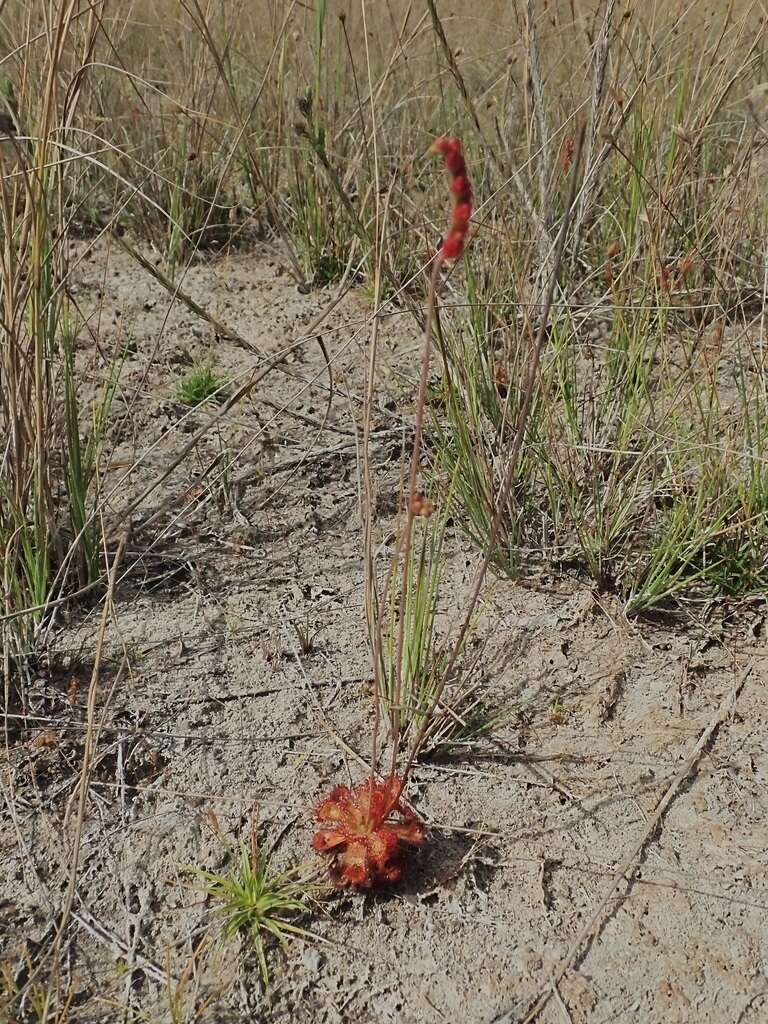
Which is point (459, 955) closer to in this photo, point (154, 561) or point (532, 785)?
point (532, 785)

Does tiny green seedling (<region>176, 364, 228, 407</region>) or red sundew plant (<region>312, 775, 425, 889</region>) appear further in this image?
tiny green seedling (<region>176, 364, 228, 407</region>)

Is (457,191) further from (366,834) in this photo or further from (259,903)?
(259,903)

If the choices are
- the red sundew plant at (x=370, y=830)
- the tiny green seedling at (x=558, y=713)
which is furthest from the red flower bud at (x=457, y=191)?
the tiny green seedling at (x=558, y=713)

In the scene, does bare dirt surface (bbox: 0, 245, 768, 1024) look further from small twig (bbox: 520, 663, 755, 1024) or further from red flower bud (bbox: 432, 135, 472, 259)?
red flower bud (bbox: 432, 135, 472, 259)

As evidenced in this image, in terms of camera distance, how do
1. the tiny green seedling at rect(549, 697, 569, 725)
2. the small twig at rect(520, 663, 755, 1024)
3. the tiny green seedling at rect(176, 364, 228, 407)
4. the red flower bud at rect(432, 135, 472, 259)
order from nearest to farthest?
the red flower bud at rect(432, 135, 472, 259)
the small twig at rect(520, 663, 755, 1024)
the tiny green seedling at rect(549, 697, 569, 725)
the tiny green seedling at rect(176, 364, 228, 407)

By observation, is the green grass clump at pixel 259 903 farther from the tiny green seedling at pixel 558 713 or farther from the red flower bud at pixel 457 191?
the red flower bud at pixel 457 191

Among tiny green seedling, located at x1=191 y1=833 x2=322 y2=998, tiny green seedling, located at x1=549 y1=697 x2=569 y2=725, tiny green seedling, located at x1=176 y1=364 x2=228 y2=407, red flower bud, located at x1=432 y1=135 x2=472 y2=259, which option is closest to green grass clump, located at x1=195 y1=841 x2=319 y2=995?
tiny green seedling, located at x1=191 y1=833 x2=322 y2=998
